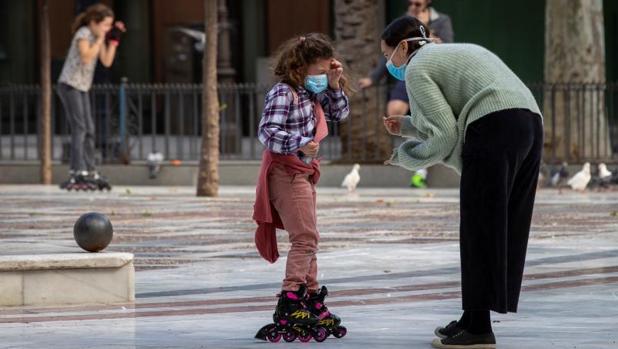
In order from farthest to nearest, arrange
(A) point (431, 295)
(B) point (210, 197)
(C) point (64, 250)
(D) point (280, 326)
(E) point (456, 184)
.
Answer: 1. (E) point (456, 184)
2. (B) point (210, 197)
3. (C) point (64, 250)
4. (A) point (431, 295)
5. (D) point (280, 326)

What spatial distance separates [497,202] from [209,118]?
11031 millimetres

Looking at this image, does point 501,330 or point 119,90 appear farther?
point 119,90

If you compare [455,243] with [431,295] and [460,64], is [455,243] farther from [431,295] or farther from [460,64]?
[460,64]

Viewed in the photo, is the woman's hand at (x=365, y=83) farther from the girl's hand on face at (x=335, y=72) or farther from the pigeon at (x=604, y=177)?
the girl's hand on face at (x=335, y=72)

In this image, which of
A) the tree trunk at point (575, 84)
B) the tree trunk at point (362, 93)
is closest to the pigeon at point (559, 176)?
the tree trunk at point (575, 84)

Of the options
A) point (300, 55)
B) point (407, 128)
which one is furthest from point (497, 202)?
point (300, 55)

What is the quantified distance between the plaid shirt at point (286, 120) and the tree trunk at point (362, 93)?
12271 millimetres

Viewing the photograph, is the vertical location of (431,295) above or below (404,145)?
below

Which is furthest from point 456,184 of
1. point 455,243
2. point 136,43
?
point 136,43

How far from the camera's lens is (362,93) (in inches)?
827

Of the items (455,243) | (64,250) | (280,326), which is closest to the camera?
(280,326)

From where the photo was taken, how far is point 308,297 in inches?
335

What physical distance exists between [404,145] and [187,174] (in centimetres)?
1313

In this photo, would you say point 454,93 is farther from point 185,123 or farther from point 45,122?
point 185,123
